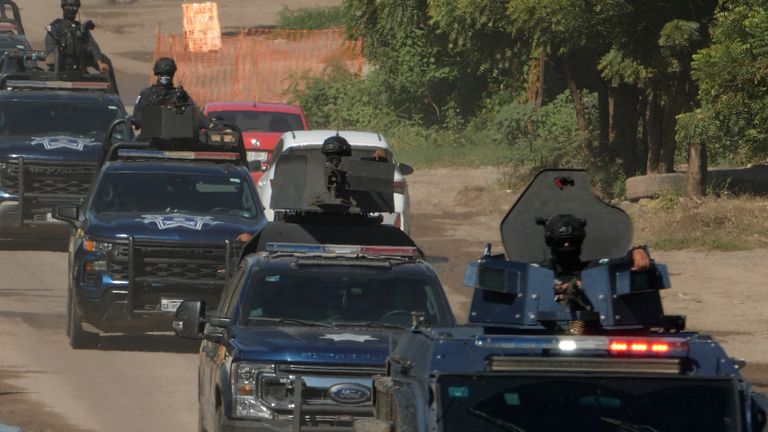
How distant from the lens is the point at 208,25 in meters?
50.5

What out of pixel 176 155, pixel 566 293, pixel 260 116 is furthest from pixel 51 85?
pixel 566 293

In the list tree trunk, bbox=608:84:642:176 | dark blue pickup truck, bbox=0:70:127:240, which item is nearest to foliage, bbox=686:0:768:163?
tree trunk, bbox=608:84:642:176

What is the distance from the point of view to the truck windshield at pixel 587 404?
21.5 ft

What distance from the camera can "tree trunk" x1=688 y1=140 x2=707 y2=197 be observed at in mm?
25781

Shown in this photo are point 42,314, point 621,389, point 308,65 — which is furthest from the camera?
point 308,65

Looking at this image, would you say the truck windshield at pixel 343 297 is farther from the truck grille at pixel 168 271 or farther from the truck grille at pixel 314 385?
the truck grille at pixel 168 271

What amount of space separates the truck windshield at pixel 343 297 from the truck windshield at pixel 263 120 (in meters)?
15.8

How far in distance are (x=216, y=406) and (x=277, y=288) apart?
1.24 m

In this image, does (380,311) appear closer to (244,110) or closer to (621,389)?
(621,389)

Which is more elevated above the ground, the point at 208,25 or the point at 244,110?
the point at 208,25

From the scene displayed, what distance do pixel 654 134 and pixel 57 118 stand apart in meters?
10.5

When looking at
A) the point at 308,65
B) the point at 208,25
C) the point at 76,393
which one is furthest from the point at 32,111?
the point at 208,25

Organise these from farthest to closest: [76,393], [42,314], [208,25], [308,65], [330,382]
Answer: [208,25] < [308,65] < [42,314] < [76,393] < [330,382]

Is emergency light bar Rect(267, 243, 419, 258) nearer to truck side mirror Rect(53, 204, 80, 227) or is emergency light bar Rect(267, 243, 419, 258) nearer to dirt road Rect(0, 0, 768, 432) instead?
dirt road Rect(0, 0, 768, 432)
